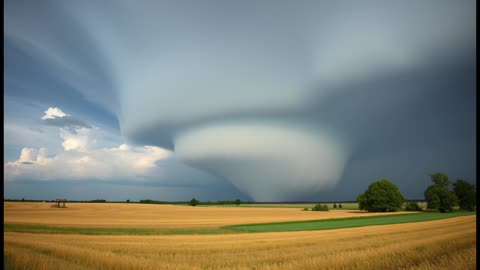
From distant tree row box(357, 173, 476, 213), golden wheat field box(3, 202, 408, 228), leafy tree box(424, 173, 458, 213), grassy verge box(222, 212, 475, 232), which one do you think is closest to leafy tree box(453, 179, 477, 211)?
distant tree row box(357, 173, 476, 213)

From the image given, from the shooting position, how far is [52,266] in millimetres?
14898

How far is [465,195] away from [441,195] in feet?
42.8

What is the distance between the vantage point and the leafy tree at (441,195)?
333ft

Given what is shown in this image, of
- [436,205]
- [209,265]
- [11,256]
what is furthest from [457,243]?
[436,205]

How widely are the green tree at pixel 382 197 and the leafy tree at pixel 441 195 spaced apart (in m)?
9.61

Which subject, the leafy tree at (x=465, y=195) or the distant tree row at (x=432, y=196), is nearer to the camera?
the distant tree row at (x=432, y=196)

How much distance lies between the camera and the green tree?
369ft

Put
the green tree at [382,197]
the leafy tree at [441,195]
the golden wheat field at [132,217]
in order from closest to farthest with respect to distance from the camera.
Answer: the golden wheat field at [132,217]
the leafy tree at [441,195]
the green tree at [382,197]

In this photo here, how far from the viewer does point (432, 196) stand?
4099 inches

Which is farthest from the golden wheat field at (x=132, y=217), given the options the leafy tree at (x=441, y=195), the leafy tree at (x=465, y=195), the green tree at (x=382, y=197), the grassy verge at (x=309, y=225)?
the leafy tree at (x=465, y=195)

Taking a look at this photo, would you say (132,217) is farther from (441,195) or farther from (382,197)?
(441,195)

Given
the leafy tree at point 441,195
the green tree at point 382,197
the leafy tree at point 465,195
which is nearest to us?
the leafy tree at point 441,195

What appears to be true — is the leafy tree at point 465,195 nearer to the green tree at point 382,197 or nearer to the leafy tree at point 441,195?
the leafy tree at point 441,195

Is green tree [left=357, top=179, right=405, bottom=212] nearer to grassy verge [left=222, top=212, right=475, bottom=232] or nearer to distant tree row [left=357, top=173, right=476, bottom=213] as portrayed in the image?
distant tree row [left=357, top=173, right=476, bottom=213]
